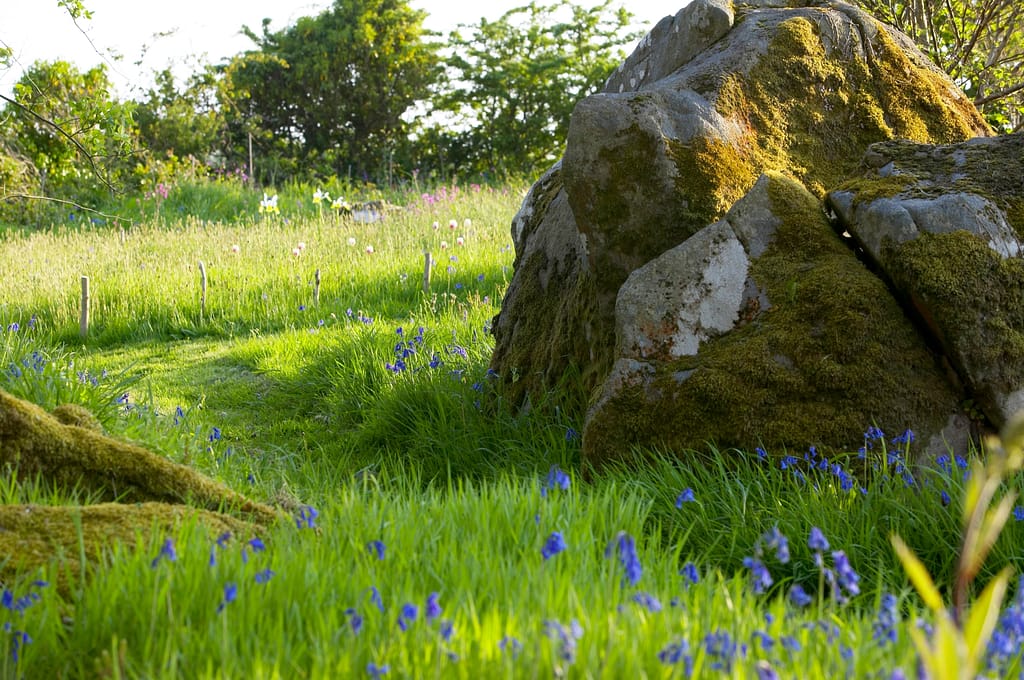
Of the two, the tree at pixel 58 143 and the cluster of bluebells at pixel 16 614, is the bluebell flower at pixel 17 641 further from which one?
the tree at pixel 58 143

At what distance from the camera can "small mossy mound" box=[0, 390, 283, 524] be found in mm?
3785

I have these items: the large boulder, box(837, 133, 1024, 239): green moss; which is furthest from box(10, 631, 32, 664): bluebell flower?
A: box(837, 133, 1024, 239): green moss

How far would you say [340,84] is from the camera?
25.9 meters

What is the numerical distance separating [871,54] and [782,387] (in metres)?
2.57

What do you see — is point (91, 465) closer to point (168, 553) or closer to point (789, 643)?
point (168, 553)

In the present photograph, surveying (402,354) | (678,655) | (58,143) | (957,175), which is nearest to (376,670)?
(678,655)

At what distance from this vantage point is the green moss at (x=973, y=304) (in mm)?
4117

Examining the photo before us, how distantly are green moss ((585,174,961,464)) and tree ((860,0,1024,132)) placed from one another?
4751 mm

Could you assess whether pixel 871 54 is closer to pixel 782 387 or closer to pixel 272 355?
pixel 782 387

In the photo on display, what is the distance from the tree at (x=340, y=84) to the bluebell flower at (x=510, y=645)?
81.5 feet

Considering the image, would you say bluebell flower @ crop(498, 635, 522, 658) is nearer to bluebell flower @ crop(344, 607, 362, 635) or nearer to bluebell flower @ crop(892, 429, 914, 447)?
bluebell flower @ crop(344, 607, 362, 635)

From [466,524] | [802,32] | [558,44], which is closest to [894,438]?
[466,524]

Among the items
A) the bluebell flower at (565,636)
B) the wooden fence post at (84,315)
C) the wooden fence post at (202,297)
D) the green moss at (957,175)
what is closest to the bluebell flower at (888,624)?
the bluebell flower at (565,636)

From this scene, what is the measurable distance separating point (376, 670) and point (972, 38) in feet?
27.0
